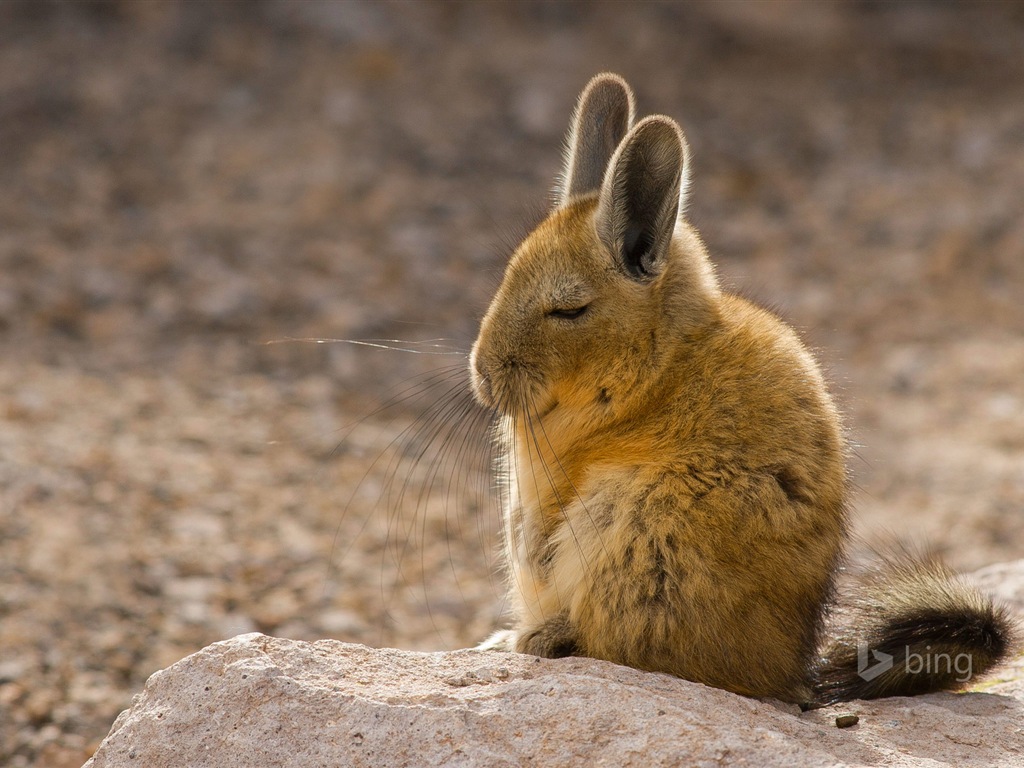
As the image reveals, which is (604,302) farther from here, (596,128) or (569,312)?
(596,128)

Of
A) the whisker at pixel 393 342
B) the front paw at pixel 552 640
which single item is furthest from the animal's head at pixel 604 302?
the front paw at pixel 552 640

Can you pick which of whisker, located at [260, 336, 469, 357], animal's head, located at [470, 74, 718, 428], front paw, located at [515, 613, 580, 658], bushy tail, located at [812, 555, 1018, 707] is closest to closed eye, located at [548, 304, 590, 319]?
animal's head, located at [470, 74, 718, 428]

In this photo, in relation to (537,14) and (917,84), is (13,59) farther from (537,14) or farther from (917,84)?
(917,84)

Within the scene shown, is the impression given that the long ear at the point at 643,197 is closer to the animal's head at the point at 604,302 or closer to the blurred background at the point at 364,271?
the animal's head at the point at 604,302

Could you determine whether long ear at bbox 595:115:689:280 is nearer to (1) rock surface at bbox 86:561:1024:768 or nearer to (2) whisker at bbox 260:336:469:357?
(2) whisker at bbox 260:336:469:357

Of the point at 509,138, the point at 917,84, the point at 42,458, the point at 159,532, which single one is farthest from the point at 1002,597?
the point at 917,84

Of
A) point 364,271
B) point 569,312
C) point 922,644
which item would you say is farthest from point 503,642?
point 364,271
